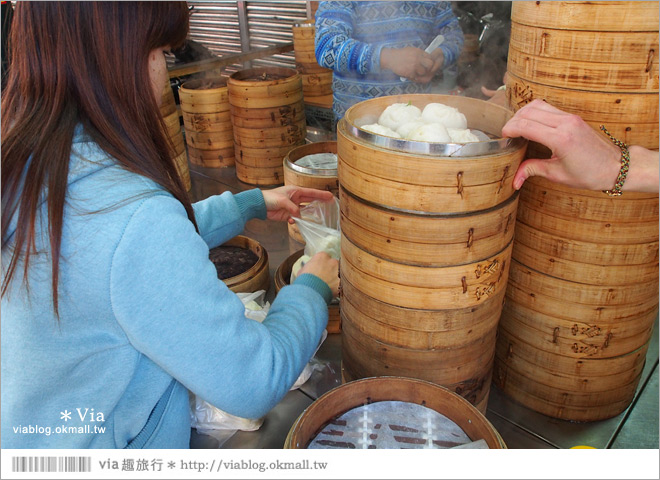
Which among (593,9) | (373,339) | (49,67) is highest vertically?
(593,9)

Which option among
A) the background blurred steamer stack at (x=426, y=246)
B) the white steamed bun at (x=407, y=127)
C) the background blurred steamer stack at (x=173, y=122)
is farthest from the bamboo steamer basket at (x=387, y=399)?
the background blurred steamer stack at (x=173, y=122)

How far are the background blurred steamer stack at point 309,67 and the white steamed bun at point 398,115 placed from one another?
4.23 metres

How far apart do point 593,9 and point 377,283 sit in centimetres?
111

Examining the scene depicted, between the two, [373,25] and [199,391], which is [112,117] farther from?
[373,25]

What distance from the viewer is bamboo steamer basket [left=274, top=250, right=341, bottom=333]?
101 inches

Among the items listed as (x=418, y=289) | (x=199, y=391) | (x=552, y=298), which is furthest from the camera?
(x=552, y=298)

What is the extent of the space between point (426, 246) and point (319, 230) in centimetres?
116

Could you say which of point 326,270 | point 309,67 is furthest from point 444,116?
point 309,67

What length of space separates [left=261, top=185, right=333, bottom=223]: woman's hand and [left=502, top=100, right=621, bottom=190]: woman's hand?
1.18 metres

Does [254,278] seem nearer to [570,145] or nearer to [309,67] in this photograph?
[570,145]

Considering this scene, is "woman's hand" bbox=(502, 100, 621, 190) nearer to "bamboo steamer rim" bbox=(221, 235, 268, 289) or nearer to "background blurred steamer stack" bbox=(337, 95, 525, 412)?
"background blurred steamer stack" bbox=(337, 95, 525, 412)

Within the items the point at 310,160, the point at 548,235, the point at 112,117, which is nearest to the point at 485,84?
the point at 310,160

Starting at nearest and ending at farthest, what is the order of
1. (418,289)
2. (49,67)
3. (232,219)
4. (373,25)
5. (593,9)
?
(49,67)
(593,9)
(418,289)
(232,219)
(373,25)

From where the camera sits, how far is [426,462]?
123cm
